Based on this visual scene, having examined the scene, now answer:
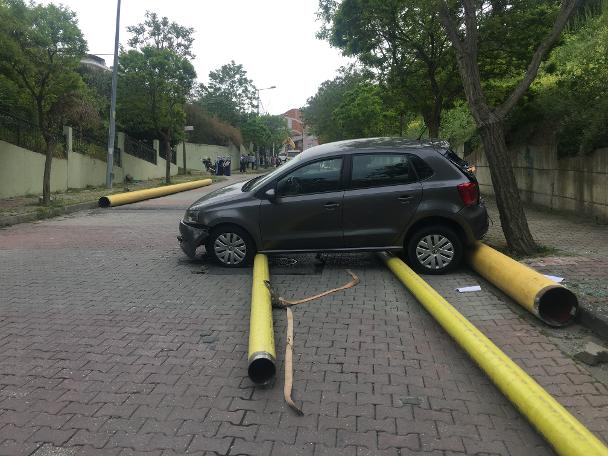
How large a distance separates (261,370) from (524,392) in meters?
1.70

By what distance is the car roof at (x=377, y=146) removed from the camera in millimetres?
7359

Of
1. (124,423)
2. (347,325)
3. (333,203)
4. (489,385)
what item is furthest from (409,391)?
(333,203)

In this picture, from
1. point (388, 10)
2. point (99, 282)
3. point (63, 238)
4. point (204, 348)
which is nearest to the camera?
→ point (204, 348)

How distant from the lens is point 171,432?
3.24 m

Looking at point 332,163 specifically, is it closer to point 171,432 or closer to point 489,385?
point 489,385

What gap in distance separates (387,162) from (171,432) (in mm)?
4909

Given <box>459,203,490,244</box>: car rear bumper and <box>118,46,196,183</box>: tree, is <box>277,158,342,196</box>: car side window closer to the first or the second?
<box>459,203,490,244</box>: car rear bumper

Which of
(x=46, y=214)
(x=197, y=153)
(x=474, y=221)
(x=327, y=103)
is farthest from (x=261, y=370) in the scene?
(x=327, y=103)

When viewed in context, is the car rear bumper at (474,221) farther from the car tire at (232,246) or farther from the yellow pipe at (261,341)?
the yellow pipe at (261,341)

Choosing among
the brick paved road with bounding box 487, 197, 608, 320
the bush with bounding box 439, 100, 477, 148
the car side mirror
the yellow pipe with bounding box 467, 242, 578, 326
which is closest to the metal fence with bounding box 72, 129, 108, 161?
the bush with bounding box 439, 100, 477, 148

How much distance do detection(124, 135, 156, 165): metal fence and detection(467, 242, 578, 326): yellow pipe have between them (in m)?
24.9

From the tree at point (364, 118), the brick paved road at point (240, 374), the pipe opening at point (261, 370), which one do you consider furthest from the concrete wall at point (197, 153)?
the pipe opening at point (261, 370)

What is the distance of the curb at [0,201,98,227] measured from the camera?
12642 millimetres

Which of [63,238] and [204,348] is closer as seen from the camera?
[204,348]
